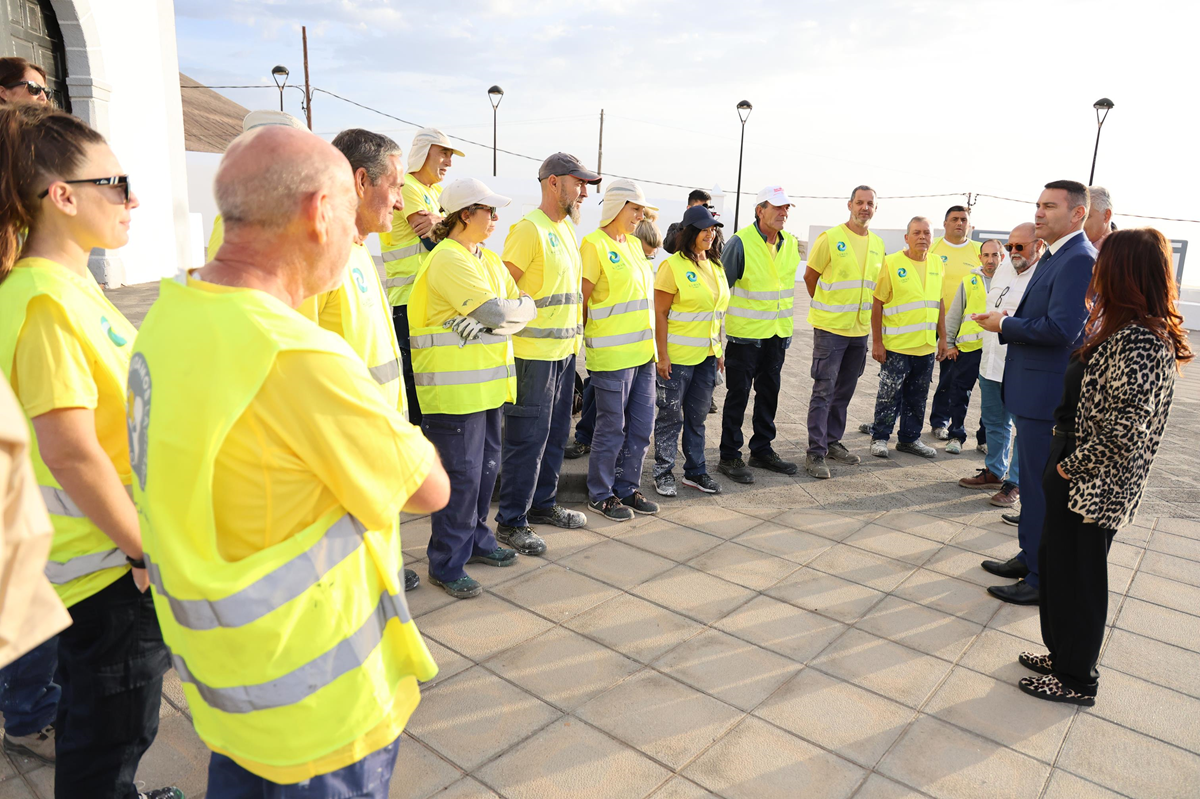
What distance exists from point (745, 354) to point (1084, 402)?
9.55 ft

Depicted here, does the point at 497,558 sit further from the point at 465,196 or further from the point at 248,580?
the point at 248,580

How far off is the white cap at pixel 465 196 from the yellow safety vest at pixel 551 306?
59 cm

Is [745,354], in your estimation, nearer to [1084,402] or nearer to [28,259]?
[1084,402]

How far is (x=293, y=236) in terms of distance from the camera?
1.31 meters

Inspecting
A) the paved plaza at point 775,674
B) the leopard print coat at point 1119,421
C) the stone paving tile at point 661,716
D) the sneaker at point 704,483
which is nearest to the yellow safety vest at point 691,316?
the sneaker at point 704,483

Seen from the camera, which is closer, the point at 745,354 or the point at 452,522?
the point at 452,522

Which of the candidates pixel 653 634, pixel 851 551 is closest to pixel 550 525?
pixel 653 634

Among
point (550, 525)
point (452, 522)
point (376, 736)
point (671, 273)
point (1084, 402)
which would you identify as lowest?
point (550, 525)

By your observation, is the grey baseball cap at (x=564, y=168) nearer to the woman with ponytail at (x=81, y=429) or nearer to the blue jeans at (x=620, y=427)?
the blue jeans at (x=620, y=427)

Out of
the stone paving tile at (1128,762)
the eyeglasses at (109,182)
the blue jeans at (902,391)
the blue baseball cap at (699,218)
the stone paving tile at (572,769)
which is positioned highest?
the blue baseball cap at (699,218)

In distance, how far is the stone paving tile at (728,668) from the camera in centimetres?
295

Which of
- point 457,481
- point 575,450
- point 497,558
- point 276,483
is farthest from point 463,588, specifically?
point 276,483

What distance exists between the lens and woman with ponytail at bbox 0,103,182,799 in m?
1.70

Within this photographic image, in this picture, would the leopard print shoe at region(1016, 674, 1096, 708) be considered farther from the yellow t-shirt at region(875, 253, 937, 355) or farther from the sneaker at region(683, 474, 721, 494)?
the yellow t-shirt at region(875, 253, 937, 355)
